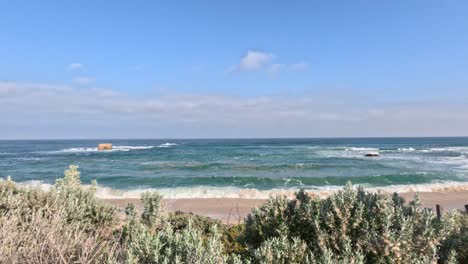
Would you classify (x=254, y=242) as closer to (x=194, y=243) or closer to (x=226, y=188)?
(x=194, y=243)

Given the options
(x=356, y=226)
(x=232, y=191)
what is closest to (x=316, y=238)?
(x=356, y=226)

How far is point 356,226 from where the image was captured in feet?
11.6

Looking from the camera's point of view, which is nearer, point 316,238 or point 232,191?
point 316,238

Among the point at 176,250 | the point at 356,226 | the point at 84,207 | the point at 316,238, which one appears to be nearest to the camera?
the point at 176,250

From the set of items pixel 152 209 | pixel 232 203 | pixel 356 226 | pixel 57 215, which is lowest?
pixel 232 203

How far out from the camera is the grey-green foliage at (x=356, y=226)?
10.2 feet

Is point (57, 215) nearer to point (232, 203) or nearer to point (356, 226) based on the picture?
point (356, 226)

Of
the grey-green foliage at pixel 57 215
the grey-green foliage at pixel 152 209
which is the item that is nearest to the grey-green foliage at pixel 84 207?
the grey-green foliage at pixel 57 215

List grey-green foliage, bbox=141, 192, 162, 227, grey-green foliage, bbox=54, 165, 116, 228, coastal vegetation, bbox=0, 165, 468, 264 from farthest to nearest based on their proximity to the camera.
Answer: grey-green foliage, bbox=141, 192, 162, 227, grey-green foliage, bbox=54, 165, 116, 228, coastal vegetation, bbox=0, 165, 468, 264

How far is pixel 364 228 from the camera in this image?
3.43 meters

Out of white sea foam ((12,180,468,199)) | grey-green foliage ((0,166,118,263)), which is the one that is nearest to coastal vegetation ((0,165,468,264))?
grey-green foliage ((0,166,118,263))

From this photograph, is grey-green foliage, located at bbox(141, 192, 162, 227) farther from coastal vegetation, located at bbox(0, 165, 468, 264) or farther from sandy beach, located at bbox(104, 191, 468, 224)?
sandy beach, located at bbox(104, 191, 468, 224)

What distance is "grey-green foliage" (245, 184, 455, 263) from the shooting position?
3098 millimetres

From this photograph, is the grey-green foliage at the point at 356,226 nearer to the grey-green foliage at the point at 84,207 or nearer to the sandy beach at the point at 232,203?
the grey-green foliage at the point at 84,207
